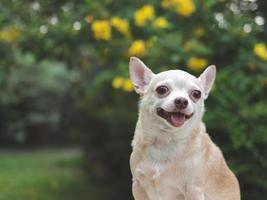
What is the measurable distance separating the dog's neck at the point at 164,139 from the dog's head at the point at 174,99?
0.05 m

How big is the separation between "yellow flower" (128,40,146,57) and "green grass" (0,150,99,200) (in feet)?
6.74

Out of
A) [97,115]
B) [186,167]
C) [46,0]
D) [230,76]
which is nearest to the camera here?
[186,167]

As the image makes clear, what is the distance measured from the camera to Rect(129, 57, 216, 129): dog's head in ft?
9.69

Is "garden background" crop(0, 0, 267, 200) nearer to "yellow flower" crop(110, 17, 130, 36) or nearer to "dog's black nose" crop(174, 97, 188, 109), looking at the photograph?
"yellow flower" crop(110, 17, 130, 36)

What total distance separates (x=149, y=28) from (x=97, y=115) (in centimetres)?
226

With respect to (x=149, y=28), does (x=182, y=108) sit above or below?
below

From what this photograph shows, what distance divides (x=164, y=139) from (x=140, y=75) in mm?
384

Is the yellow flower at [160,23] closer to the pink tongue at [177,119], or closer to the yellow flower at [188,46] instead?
the yellow flower at [188,46]

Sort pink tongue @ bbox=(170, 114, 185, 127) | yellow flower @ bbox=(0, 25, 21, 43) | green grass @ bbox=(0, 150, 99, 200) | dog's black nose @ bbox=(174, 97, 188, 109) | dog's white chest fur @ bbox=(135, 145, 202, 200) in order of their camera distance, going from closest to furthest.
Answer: dog's black nose @ bbox=(174, 97, 188, 109)
pink tongue @ bbox=(170, 114, 185, 127)
dog's white chest fur @ bbox=(135, 145, 202, 200)
yellow flower @ bbox=(0, 25, 21, 43)
green grass @ bbox=(0, 150, 99, 200)

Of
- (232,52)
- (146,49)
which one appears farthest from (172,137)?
(232,52)

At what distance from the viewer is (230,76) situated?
486 centimetres

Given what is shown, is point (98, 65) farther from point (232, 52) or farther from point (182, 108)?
point (182, 108)

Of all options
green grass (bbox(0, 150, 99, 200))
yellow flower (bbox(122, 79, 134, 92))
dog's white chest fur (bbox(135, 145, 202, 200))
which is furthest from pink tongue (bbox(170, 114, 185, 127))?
green grass (bbox(0, 150, 99, 200))

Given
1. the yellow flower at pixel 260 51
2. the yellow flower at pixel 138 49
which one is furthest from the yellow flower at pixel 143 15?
the yellow flower at pixel 260 51
